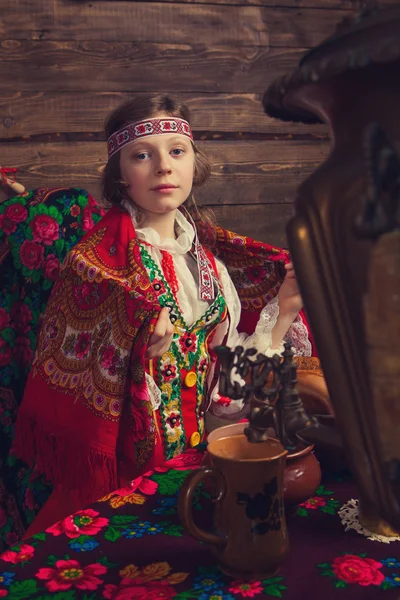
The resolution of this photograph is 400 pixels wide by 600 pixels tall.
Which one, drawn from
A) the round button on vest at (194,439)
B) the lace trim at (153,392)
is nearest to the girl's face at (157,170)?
the lace trim at (153,392)

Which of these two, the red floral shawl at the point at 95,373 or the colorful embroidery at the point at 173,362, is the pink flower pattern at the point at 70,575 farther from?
the colorful embroidery at the point at 173,362

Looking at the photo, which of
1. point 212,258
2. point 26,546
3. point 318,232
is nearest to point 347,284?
point 318,232

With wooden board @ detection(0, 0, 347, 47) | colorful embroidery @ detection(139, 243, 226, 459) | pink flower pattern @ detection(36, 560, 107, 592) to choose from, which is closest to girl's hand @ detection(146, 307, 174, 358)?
colorful embroidery @ detection(139, 243, 226, 459)

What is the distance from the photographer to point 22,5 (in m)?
2.03

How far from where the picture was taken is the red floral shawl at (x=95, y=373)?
1.40m

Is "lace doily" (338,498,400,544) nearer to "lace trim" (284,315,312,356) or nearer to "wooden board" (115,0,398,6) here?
"lace trim" (284,315,312,356)

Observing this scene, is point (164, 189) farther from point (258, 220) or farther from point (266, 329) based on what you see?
point (258, 220)

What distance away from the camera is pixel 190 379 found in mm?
1586

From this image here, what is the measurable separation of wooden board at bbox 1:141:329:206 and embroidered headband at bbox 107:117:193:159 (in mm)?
577

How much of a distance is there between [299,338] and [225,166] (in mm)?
869

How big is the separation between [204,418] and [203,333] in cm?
20

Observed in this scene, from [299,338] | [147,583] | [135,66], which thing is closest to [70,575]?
[147,583]

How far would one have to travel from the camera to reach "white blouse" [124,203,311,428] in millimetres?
1595

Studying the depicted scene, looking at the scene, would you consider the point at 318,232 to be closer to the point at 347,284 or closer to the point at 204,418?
the point at 347,284
